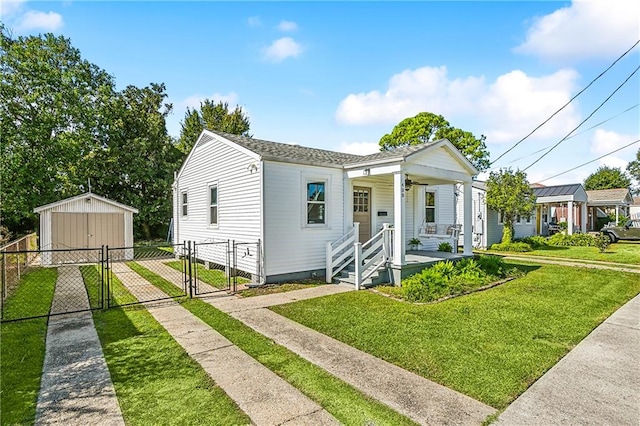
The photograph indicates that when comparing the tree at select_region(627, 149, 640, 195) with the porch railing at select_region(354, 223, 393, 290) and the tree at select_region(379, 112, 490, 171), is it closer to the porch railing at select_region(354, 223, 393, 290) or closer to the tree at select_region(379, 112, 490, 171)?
the tree at select_region(379, 112, 490, 171)

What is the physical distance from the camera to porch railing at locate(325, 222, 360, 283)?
923 centimetres

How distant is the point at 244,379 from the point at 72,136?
72.3 ft

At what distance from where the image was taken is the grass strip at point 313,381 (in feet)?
Result: 9.76


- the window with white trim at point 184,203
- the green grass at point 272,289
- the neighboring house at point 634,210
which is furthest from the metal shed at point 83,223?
the neighboring house at point 634,210

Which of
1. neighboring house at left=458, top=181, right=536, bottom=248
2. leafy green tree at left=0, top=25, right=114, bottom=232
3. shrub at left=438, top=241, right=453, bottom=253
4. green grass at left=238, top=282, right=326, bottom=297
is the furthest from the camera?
neighboring house at left=458, top=181, right=536, bottom=248

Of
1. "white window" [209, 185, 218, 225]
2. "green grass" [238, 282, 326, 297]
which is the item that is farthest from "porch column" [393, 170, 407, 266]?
"white window" [209, 185, 218, 225]

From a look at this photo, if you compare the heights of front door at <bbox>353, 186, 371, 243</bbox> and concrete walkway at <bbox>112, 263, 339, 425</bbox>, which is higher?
front door at <bbox>353, 186, 371, 243</bbox>

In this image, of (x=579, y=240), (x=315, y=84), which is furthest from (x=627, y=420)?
(x=579, y=240)

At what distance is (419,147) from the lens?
945 cm

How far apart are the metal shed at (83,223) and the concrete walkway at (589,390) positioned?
1591cm

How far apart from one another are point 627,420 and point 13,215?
2427 cm

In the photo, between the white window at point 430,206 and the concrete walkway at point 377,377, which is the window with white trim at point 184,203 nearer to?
the concrete walkway at point 377,377

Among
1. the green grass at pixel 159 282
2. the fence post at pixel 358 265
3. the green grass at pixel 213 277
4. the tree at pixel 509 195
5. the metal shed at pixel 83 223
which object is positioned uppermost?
the tree at pixel 509 195

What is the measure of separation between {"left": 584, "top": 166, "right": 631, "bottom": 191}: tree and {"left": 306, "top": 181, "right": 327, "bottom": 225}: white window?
6112cm
